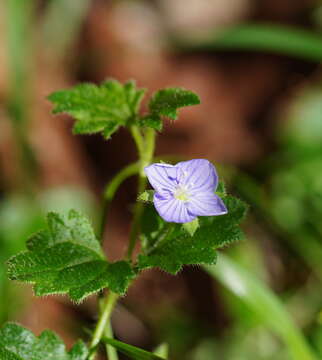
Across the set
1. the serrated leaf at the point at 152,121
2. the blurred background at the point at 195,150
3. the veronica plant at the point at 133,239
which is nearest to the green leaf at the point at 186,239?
the veronica plant at the point at 133,239

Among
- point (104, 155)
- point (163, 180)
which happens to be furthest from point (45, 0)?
point (163, 180)

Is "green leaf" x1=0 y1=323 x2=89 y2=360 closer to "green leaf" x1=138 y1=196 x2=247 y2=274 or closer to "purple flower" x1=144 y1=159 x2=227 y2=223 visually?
"green leaf" x1=138 y1=196 x2=247 y2=274

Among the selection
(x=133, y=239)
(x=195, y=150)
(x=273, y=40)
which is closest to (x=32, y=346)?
(x=133, y=239)

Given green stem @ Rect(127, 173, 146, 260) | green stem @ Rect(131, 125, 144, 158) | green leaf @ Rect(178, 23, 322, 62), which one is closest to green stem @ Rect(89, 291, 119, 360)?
green stem @ Rect(127, 173, 146, 260)

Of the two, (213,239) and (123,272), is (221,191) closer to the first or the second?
(213,239)

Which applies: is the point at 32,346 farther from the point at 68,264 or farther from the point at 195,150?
the point at 195,150

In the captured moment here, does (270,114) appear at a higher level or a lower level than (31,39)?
lower
